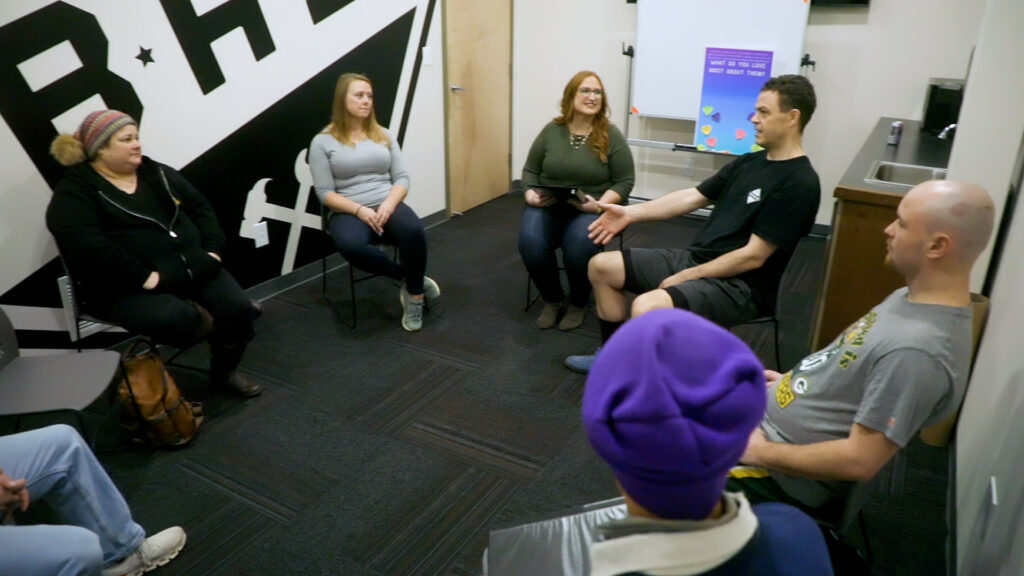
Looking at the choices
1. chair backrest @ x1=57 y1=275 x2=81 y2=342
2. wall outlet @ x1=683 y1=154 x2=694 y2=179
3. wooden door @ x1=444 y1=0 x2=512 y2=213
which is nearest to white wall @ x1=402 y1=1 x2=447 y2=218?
wooden door @ x1=444 y1=0 x2=512 y2=213

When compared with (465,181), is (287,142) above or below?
above

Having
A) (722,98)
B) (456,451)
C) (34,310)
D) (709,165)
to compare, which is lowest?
(456,451)

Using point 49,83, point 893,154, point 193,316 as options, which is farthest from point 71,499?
point 893,154

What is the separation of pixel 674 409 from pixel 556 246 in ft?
8.81

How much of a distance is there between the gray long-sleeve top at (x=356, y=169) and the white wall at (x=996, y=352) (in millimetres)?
2431

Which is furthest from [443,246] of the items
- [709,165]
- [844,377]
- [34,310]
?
[844,377]

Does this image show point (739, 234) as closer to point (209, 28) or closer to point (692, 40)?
point (692, 40)

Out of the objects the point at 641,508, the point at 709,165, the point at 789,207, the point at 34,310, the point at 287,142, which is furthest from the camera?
the point at 709,165

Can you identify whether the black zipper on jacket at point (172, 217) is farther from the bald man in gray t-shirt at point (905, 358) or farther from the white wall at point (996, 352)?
the white wall at point (996, 352)

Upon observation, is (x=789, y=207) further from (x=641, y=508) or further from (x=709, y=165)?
(x=709, y=165)

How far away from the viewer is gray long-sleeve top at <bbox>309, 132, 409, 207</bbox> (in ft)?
10.9

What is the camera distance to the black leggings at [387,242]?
127 inches

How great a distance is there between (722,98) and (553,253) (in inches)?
73.3

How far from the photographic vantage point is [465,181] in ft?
16.5
